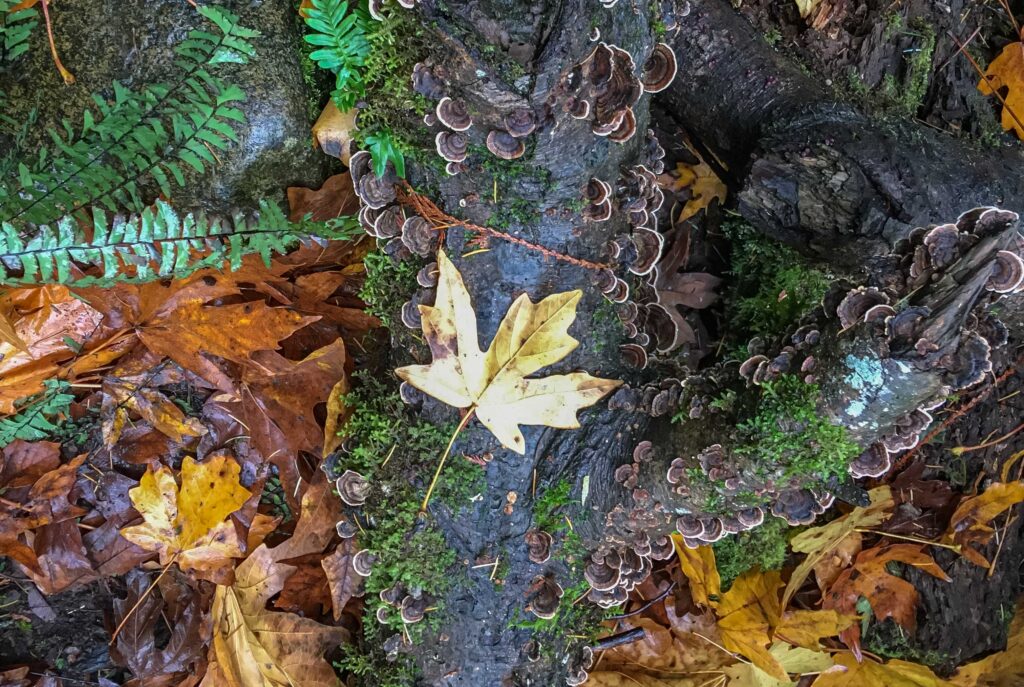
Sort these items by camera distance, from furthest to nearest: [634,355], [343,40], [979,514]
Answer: [979,514]
[634,355]
[343,40]

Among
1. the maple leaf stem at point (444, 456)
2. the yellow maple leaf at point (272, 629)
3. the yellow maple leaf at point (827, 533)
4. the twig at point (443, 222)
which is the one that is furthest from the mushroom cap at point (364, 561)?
the yellow maple leaf at point (827, 533)

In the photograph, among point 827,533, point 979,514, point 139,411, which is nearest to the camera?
point 139,411

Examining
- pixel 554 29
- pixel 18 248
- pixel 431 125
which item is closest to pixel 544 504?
pixel 431 125

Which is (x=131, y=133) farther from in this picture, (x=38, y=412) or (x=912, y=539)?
(x=912, y=539)

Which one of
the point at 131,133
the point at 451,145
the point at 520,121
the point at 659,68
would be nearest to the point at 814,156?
the point at 659,68

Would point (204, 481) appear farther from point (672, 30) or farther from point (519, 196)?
point (672, 30)

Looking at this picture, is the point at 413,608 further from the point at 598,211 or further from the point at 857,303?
the point at 857,303

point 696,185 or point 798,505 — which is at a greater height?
point 696,185

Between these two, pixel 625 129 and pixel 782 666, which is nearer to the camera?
pixel 625 129

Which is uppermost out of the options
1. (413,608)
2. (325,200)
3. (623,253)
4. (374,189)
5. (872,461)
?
(872,461)
